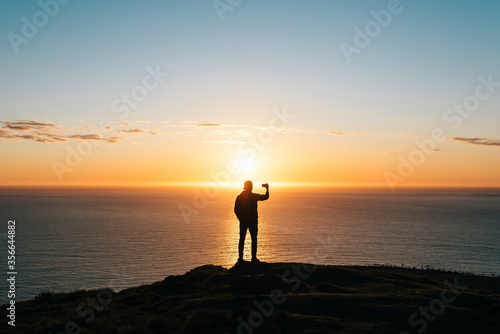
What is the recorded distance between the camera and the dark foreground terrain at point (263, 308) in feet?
42.3

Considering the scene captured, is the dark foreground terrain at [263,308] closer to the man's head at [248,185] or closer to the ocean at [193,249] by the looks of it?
the man's head at [248,185]

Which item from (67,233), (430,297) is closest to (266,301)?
(430,297)

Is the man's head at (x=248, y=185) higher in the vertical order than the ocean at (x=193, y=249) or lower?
lower

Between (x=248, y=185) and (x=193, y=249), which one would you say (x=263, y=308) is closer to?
(x=248, y=185)

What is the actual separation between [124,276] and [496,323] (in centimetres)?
5254

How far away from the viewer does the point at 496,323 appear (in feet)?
47.1

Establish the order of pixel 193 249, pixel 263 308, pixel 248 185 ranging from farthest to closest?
1. pixel 193 249
2. pixel 248 185
3. pixel 263 308

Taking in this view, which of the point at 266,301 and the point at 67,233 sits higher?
the point at 67,233

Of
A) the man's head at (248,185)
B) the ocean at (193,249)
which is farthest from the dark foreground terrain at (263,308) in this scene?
the ocean at (193,249)

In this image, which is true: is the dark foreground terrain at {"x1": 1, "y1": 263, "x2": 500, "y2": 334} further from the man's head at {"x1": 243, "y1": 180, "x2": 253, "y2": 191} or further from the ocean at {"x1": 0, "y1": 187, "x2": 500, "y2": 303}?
the ocean at {"x1": 0, "y1": 187, "x2": 500, "y2": 303}

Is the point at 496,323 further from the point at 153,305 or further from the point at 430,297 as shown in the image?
the point at 153,305

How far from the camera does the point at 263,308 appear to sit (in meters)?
14.4

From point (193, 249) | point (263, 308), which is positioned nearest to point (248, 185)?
point (263, 308)

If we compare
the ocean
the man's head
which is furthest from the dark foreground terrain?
the ocean
